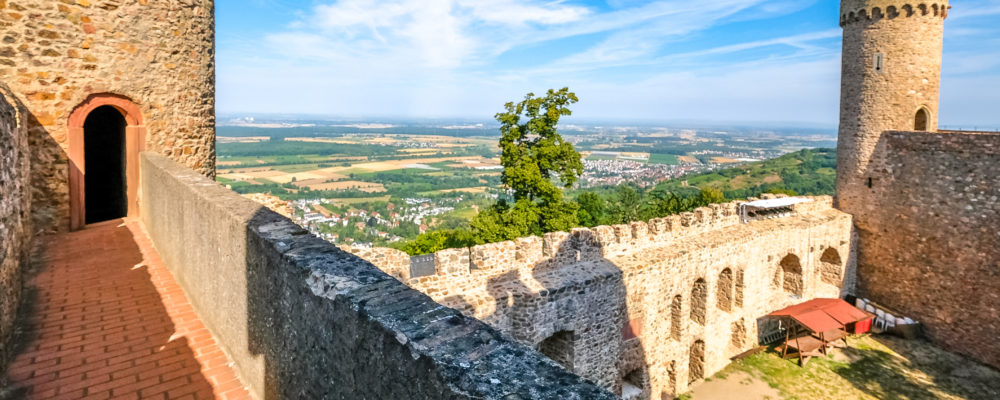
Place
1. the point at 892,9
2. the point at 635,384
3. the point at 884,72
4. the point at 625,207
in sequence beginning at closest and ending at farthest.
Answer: the point at 635,384
the point at 892,9
the point at 884,72
the point at 625,207

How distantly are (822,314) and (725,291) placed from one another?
2.51 m

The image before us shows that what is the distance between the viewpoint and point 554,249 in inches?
389

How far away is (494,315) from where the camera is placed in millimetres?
8547

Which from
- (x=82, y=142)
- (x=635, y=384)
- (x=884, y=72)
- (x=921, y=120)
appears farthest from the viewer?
(x=921, y=120)

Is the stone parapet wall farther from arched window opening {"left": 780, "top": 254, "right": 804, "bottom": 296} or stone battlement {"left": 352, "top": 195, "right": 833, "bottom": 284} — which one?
arched window opening {"left": 780, "top": 254, "right": 804, "bottom": 296}

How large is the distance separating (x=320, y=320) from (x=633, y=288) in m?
9.05

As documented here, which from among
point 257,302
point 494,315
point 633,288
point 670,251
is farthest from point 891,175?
point 257,302

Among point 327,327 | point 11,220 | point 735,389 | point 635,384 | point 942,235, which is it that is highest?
point 11,220

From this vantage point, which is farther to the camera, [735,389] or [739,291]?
[739,291]

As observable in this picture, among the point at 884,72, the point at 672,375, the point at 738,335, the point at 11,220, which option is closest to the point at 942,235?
the point at 884,72

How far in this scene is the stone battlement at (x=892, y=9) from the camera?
49.1 ft

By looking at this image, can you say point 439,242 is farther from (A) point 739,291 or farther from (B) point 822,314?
(B) point 822,314

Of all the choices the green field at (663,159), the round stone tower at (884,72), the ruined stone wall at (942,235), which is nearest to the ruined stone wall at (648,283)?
the ruined stone wall at (942,235)

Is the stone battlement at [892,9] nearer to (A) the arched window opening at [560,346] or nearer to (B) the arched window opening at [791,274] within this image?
(B) the arched window opening at [791,274]
